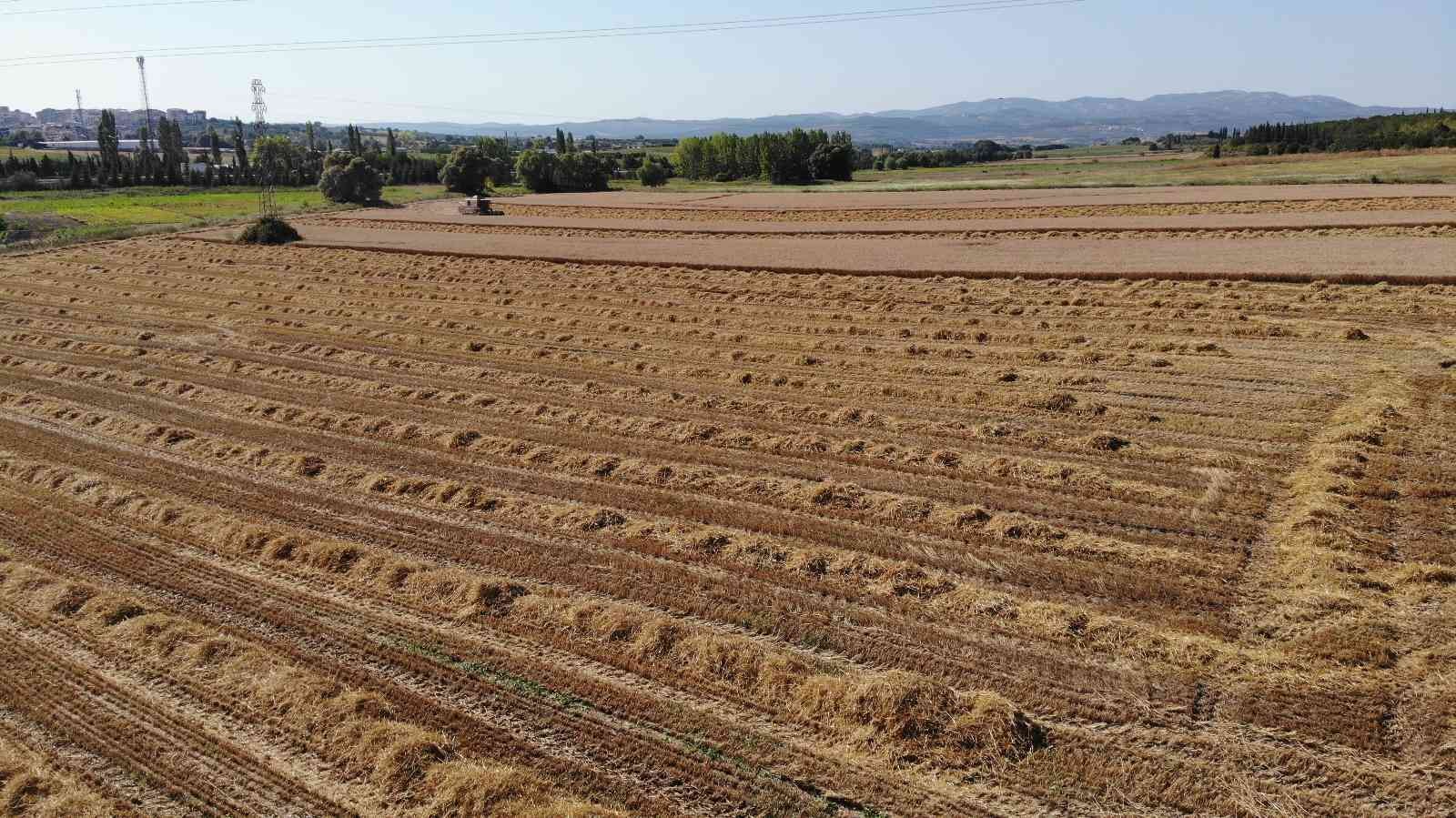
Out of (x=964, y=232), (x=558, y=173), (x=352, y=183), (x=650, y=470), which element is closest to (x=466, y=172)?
(x=558, y=173)

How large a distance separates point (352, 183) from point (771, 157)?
189ft

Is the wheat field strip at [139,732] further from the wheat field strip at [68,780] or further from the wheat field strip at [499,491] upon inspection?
the wheat field strip at [499,491]

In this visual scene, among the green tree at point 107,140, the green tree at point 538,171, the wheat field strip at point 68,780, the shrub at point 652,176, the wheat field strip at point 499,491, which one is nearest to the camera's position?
the wheat field strip at point 68,780

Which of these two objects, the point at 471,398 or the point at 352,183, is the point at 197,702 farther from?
the point at 352,183

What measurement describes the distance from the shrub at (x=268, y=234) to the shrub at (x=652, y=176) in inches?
2608

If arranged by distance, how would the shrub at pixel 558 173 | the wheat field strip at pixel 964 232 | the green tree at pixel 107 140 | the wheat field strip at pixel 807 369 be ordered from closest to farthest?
the wheat field strip at pixel 807 369, the wheat field strip at pixel 964 232, the shrub at pixel 558 173, the green tree at pixel 107 140

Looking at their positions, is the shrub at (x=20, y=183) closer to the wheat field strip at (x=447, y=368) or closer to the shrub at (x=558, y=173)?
the shrub at (x=558, y=173)

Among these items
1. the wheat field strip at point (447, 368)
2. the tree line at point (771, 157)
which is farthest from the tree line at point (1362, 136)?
the wheat field strip at point (447, 368)

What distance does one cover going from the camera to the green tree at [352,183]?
91.2 m

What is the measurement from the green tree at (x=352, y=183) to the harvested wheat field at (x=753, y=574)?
6917 centimetres

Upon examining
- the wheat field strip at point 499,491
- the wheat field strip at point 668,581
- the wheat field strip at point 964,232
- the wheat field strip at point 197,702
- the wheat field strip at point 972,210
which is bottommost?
the wheat field strip at point 197,702

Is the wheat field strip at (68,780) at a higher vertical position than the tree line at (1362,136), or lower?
lower

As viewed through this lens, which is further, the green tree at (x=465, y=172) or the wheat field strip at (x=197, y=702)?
the green tree at (x=465, y=172)

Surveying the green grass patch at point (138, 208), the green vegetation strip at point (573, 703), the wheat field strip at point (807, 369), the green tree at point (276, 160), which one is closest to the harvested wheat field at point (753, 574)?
the green vegetation strip at point (573, 703)
